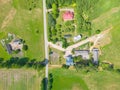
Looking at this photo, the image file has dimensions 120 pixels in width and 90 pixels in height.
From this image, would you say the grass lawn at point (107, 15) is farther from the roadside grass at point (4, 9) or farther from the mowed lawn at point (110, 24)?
the roadside grass at point (4, 9)

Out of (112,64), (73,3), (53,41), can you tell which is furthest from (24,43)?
(112,64)

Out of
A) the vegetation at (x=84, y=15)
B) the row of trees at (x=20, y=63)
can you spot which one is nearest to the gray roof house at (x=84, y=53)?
the vegetation at (x=84, y=15)

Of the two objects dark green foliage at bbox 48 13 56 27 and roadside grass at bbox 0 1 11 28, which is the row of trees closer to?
dark green foliage at bbox 48 13 56 27

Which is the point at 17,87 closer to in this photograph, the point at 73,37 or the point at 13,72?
the point at 13,72

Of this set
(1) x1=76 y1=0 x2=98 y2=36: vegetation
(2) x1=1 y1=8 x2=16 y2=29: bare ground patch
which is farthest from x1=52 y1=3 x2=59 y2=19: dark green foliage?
(2) x1=1 y1=8 x2=16 y2=29: bare ground patch

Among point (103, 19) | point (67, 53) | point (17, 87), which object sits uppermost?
point (103, 19)

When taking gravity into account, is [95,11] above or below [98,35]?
above
